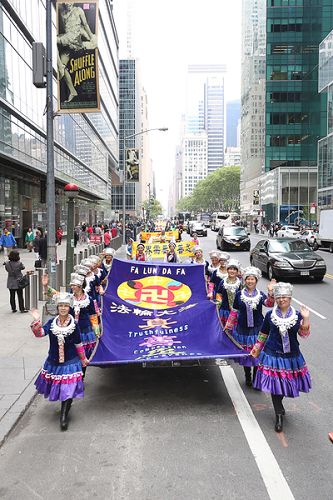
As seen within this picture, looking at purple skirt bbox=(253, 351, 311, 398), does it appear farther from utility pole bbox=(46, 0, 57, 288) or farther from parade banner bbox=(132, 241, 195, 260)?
parade banner bbox=(132, 241, 195, 260)

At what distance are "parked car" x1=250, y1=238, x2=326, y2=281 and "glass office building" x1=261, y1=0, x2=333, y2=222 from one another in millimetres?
62511

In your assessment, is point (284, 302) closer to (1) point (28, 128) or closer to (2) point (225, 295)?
(2) point (225, 295)

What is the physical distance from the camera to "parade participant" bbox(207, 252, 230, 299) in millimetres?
7836

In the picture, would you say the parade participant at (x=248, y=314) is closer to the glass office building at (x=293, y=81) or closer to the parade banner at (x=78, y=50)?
the parade banner at (x=78, y=50)

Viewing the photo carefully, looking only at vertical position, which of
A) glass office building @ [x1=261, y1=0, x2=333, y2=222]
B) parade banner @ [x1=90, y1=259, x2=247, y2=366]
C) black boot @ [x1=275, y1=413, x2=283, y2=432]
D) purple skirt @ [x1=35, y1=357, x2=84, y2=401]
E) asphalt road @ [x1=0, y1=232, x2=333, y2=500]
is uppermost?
glass office building @ [x1=261, y1=0, x2=333, y2=222]

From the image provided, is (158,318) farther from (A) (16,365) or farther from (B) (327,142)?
(B) (327,142)

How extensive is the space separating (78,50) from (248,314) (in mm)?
7404

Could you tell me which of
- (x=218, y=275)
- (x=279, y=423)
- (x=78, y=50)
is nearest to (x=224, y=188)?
(x=78, y=50)

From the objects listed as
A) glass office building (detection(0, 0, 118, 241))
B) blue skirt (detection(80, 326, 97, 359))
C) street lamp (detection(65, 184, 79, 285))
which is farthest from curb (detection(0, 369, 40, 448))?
glass office building (detection(0, 0, 118, 241))

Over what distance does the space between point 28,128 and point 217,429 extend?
2835 centimetres

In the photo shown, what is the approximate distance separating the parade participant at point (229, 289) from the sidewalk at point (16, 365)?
2.86 metres

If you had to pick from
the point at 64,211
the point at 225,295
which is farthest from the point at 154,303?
the point at 64,211

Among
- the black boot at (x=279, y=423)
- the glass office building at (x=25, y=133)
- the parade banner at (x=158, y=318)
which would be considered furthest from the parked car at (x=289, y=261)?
the black boot at (x=279, y=423)

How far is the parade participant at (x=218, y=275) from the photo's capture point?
7.84 meters
